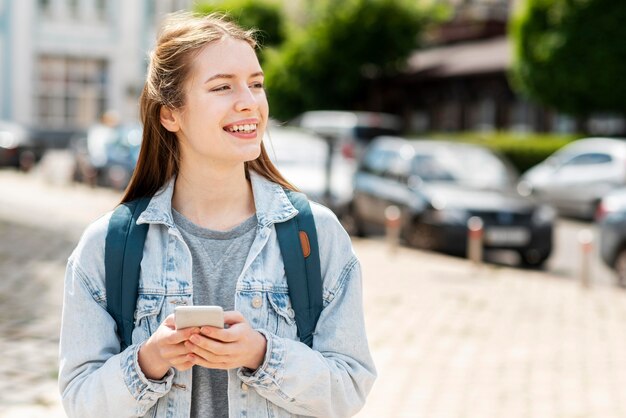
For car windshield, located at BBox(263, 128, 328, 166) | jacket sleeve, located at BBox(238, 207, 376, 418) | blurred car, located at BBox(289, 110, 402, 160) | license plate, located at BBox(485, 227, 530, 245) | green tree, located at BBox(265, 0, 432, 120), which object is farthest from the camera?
green tree, located at BBox(265, 0, 432, 120)

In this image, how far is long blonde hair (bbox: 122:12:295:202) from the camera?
251cm

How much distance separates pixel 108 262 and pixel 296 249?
1.45ft

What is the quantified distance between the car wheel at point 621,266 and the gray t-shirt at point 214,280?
32.9 feet

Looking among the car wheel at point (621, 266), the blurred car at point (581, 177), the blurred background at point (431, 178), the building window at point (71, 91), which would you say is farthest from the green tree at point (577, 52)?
the building window at point (71, 91)

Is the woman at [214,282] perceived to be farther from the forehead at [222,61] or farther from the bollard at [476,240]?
the bollard at [476,240]

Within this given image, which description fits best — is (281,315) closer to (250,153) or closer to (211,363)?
(211,363)

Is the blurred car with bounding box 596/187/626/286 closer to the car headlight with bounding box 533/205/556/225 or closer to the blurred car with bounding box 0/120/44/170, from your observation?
the car headlight with bounding box 533/205/556/225

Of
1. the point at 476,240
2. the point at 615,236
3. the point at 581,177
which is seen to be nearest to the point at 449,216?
the point at 476,240

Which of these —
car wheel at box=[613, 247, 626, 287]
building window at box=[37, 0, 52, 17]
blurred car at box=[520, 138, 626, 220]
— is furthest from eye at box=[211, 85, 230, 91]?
building window at box=[37, 0, 52, 17]

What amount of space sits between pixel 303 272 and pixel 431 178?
12807mm

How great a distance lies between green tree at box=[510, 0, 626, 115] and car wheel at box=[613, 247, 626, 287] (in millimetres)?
14989

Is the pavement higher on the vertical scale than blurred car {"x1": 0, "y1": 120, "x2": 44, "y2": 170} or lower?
higher

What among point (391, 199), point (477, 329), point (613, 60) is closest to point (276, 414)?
point (477, 329)

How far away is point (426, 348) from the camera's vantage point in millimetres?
7809
